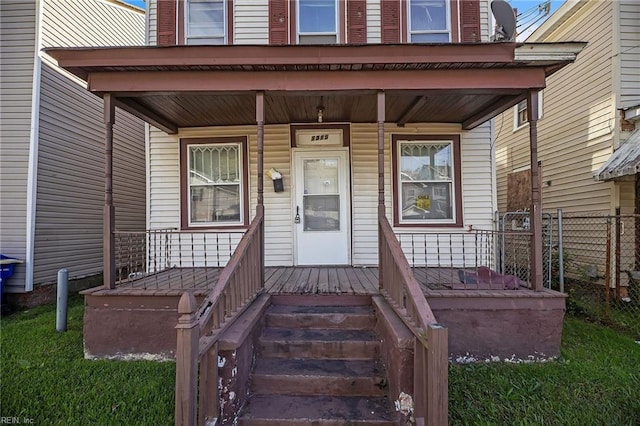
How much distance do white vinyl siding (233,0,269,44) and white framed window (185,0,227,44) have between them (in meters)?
0.21

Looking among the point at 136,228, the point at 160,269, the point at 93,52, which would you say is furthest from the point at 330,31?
the point at 136,228

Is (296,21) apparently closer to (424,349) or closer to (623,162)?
(424,349)

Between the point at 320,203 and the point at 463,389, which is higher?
the point at 320,203

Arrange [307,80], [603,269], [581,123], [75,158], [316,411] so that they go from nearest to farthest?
[316,411] < [307,80] < [603,269] < [75,158] < [581,123]

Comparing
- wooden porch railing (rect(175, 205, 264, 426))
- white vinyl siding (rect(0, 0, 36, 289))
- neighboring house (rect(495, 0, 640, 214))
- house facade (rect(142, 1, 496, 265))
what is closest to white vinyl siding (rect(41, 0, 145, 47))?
white vinyl siding (rect(0, 0, 36, 289))

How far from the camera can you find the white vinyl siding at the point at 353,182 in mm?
5582

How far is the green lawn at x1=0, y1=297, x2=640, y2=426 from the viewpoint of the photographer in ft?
8.80

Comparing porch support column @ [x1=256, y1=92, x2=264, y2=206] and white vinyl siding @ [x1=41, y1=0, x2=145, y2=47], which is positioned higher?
white vinyl siding @ [x1=41, y1=0, x2=145, y2=47]

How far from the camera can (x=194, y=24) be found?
554 centimetres

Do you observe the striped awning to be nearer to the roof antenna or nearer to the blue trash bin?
the roof antenna

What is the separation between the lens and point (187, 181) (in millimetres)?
5691

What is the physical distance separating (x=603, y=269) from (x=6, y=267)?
10.3m

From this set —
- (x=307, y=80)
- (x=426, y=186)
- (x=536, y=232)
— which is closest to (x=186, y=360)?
(x=307, y=80)

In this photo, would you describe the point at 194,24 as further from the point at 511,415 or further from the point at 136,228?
the point at 511,415
